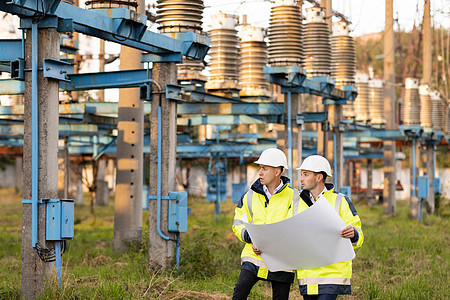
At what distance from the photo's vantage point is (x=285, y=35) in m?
13.1

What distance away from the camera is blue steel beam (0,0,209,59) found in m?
7.42

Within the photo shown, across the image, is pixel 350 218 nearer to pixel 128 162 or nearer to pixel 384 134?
pixel 128 162

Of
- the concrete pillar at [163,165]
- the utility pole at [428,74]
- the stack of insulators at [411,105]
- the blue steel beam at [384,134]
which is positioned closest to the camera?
the concrete pillar at [163,165]

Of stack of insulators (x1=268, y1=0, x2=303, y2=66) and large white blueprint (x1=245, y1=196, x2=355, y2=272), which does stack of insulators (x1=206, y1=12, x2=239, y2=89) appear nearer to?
stack of insulators (x1=268, y1=0, x2=303, y2=66)

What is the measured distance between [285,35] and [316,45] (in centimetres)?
158

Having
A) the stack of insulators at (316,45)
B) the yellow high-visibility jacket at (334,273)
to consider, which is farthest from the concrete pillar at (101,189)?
the yellow high-visibility jacket at (334,273)

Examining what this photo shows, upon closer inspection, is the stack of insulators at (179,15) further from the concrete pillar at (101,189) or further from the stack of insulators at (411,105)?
the concrete pillar at (101,189)

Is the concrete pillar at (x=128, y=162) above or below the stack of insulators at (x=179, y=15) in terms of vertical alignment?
below

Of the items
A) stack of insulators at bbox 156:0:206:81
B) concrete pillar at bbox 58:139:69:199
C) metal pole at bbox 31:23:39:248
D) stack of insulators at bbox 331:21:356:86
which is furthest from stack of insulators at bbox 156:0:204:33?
stack of insulators at bbox 331:21:356:86

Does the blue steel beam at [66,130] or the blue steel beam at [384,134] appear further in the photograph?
the blue steel beam at [384,134]

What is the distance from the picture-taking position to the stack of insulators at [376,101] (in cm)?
2177

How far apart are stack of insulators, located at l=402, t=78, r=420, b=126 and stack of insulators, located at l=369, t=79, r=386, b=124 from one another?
0.77 meters

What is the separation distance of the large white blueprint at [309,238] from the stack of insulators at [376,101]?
16715 millimetres

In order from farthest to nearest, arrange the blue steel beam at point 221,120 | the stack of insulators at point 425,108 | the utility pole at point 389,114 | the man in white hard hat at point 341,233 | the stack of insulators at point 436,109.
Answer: the utility pole at point 389,114 < the stack of insulators at point 436,109 < the stack of insulators at point 425,108 < the blue steel beam at point 221,120 < the man in white hard hat at point 341,233
